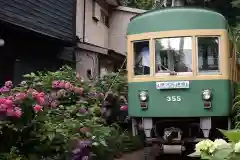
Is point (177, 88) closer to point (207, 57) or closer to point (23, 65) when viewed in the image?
point (207, 57)

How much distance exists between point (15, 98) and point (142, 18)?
4.04 meters

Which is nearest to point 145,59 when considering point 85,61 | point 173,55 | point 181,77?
point 173,55

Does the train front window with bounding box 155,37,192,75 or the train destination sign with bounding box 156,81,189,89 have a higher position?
the train front window with bounding box 155,37,192,75

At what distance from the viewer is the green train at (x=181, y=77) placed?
730cm

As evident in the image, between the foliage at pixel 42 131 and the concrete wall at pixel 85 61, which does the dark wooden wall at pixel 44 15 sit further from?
the foliage at pixel 42 131

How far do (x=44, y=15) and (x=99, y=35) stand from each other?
22.2ft

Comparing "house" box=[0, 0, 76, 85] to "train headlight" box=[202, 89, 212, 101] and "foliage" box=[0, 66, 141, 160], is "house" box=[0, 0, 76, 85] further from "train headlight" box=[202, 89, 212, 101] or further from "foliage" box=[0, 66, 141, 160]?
"train headlight" box=[202, 89, 212, 101]

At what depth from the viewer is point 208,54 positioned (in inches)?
296

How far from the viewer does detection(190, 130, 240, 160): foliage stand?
2129mm

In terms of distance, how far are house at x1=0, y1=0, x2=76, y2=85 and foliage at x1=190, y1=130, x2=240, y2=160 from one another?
8.08 metres

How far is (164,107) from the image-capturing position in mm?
7441

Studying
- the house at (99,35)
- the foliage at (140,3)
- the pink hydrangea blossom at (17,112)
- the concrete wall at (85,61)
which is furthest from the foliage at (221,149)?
the foliage at (140,3)

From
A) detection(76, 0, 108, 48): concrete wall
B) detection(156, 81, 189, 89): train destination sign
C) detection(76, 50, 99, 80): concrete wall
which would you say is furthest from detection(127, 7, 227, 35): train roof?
detection(76, 0, 108, 48): concrete wall

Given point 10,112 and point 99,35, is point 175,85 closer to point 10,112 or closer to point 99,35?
point 10,112
